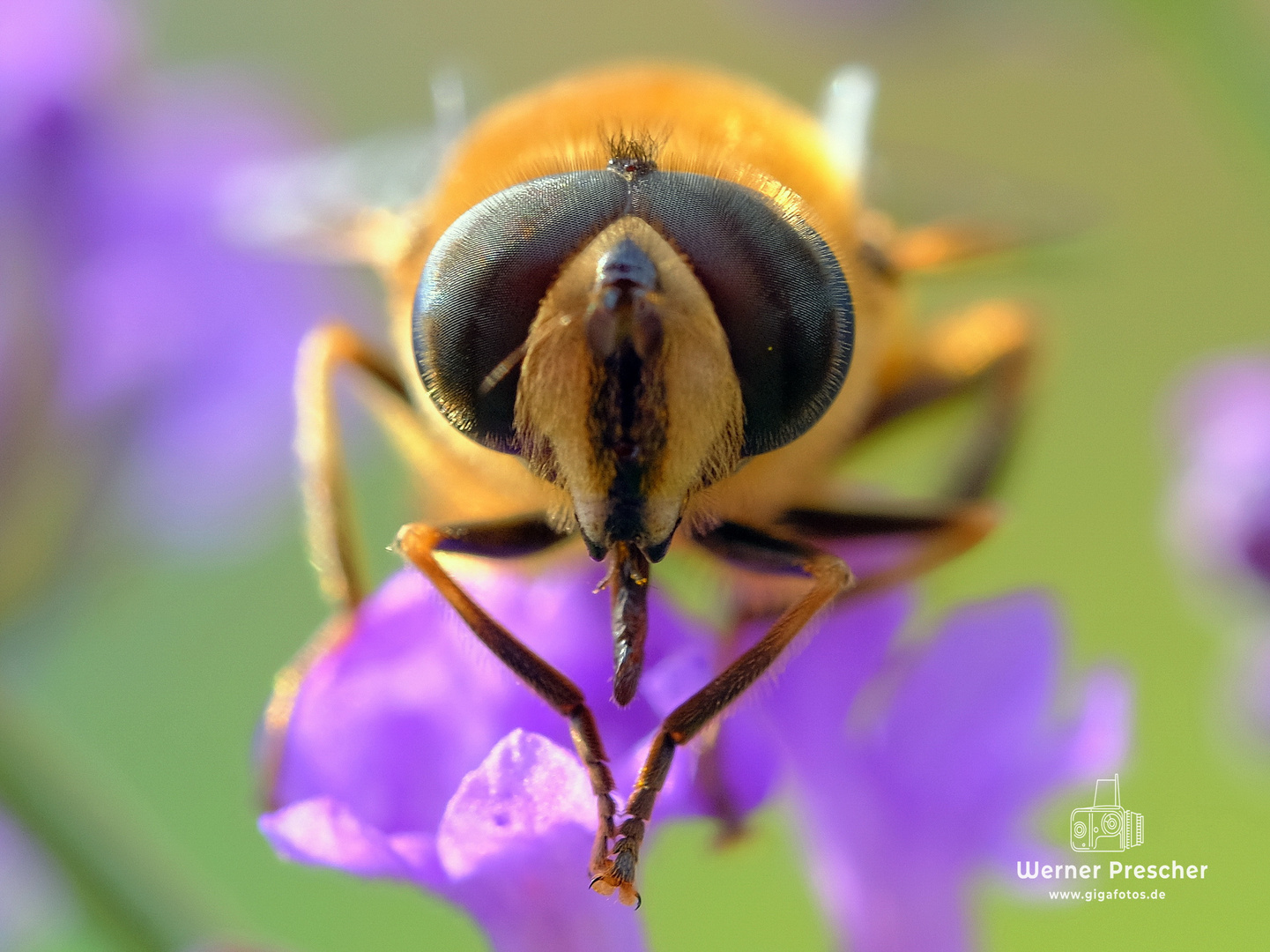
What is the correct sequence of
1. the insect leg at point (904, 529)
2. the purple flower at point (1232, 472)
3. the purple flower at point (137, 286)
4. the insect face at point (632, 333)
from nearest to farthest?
1. the insect face at point (632, 333)
2. the insect leg at point (904, 529)
3. the purple flower at point (1232, 472)
4. the purple flower at point (137, 286)

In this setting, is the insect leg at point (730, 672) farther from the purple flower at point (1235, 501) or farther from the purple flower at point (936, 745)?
the purple flower at point (1235, 501)

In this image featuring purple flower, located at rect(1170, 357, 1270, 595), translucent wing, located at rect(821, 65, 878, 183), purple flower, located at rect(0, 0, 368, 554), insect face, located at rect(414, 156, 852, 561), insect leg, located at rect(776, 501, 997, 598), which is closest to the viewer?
insect face, located at rect(414, 156, 852, 561)

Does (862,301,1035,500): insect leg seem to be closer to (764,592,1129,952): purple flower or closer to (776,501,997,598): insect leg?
(776,501,997,598): insect leg

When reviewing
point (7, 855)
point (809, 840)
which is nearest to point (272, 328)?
point (7, 855)

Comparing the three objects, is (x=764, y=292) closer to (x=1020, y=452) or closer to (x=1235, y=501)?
(x=1020, y=452)

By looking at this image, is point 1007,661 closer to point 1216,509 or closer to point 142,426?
point 1216,509

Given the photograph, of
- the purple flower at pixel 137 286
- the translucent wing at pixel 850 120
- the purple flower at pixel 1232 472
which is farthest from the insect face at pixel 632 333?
the purple flower at pixel 137 286

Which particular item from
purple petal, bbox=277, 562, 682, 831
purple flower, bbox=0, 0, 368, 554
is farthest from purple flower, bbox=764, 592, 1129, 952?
purple flower, bbox=0, 0, 368, 554
